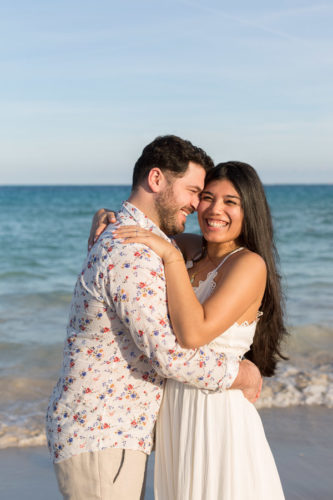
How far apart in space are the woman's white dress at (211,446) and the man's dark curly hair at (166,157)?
101cm

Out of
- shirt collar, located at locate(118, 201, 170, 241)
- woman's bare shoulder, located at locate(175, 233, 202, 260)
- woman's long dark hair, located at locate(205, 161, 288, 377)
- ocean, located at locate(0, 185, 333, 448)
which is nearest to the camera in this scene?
shirt collar, located at locate(118, 201, 170, 241)

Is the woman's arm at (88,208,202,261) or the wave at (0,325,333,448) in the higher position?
the woman's arm at (88,208,202,261)

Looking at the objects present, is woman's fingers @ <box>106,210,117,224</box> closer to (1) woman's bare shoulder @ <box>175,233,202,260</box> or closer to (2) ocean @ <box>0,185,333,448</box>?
(1) woman's bare shoulder @ <box>175,233,202,260</box>

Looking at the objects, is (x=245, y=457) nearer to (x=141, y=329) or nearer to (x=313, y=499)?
(x=141, y=329)

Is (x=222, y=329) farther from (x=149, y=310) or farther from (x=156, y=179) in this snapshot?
(x=156, y=179)

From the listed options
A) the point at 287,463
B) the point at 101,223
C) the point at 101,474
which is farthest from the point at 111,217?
the point at 287,463

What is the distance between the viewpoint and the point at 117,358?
265 centimetres

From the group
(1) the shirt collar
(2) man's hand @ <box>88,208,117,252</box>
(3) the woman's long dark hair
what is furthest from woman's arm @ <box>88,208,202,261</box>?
(3) the woman's long dark hair

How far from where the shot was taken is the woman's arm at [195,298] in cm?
255

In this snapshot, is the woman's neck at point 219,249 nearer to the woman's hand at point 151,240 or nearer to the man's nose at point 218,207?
the man's nose at point 218,207

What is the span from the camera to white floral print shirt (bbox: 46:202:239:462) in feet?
8.20

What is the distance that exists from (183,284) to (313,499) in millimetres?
2351

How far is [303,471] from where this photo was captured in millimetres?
4488

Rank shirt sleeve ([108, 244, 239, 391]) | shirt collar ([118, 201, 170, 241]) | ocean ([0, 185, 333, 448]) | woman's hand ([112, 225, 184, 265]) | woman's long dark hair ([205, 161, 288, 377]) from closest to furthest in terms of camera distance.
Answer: shirt sleeve ([108, 244, 239, 391])
woman's hand ([112, 225, 184, 265])
shirt collar ([118, 201, 170, 241])
woman's long dark hair ([205, 161, 288, 377])
ocean ([0, 185, 333, 448])
